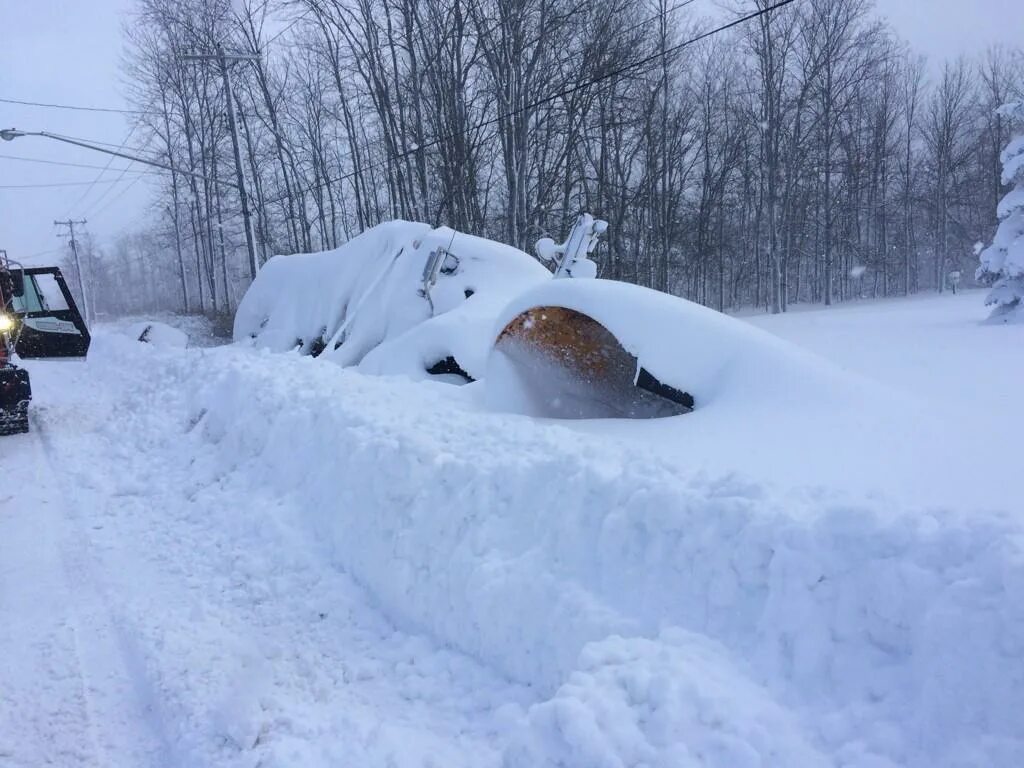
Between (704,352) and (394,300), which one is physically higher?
(394,300)

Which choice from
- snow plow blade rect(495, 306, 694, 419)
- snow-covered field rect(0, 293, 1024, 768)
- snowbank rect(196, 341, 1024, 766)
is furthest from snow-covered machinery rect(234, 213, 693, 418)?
snowbank rect(196, 341, 1024, 766)

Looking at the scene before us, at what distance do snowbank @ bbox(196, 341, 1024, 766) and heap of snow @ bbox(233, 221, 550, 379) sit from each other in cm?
394

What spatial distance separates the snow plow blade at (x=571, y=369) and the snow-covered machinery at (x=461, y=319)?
0.01 m

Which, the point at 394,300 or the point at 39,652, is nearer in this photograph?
the point at 39,652

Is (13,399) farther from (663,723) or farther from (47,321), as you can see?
(663,723)

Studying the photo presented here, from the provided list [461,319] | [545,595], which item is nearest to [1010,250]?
[461,319]

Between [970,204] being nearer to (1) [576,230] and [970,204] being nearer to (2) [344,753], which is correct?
(1) [576,230]

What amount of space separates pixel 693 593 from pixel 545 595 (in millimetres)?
779

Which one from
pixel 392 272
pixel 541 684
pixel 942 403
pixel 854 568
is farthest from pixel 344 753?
pixel 392 272

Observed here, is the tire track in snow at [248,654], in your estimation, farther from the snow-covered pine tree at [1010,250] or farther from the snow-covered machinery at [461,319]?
the snow-covered pine tree at [1010,250]

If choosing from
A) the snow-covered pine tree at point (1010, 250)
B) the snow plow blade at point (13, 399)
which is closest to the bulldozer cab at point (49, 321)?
the snow plow blade at point (13, 399)

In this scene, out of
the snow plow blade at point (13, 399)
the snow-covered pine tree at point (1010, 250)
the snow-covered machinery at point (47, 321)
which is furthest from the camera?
the snow-covered pine tree at point (1010, 250)

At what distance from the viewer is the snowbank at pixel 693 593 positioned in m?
2.30

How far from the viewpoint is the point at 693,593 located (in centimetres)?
305
